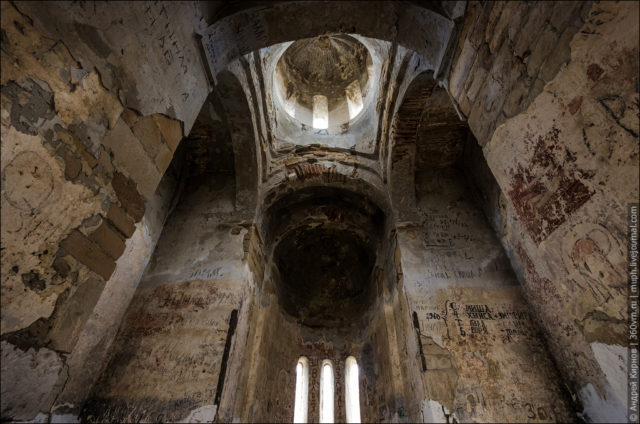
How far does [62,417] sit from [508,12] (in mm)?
5406

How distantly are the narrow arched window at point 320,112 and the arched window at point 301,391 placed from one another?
5.46m

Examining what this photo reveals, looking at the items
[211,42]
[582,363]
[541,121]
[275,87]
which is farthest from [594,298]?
[275,87]

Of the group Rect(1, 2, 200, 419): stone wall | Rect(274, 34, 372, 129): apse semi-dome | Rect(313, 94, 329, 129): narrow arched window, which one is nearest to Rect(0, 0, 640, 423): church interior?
Rect(1, 2, 200, 419): stone wall

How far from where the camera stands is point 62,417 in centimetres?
312

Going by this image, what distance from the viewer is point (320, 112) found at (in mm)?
8055

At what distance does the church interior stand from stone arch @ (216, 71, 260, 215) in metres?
0.04

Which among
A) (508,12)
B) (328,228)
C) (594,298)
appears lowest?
(594,298)

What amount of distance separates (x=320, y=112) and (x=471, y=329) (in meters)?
6.19

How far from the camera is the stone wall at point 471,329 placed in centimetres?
325

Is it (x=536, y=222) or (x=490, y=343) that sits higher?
(x=536, y=222)

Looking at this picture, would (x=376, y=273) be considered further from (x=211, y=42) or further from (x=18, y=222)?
(x=18, y=222)

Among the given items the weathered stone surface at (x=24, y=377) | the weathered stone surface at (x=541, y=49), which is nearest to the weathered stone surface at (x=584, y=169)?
Result: the weathered stone surface at (x=541, y=49)

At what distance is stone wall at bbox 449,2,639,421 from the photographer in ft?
5.29

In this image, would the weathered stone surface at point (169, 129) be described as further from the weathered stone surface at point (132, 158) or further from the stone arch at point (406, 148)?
the stone arch at point (406, 148)
